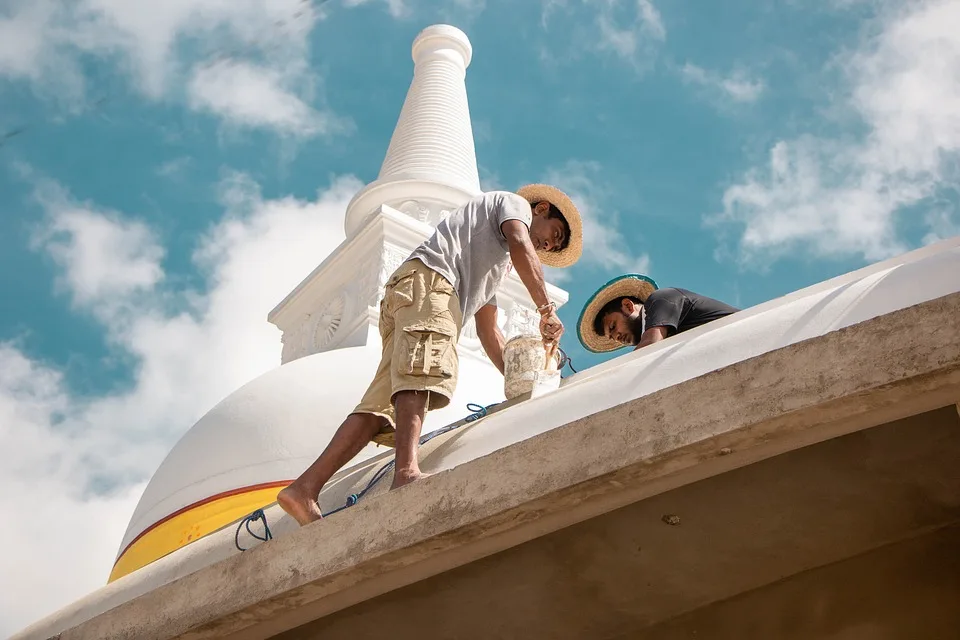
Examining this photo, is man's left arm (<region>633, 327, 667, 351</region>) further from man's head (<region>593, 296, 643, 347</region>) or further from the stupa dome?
the stupa dome

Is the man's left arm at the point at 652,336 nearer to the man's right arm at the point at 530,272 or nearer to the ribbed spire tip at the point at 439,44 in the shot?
the man's right arm at the point at 530,272

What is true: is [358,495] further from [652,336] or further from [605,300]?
[605,300]

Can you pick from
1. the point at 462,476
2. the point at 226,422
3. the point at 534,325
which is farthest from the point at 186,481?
the point at 462,476

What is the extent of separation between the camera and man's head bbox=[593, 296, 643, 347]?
244 inches

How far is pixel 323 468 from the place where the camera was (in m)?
4.35

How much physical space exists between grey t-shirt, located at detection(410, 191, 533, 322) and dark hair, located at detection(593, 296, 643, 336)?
1.48m

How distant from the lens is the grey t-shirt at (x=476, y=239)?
4.73 metres

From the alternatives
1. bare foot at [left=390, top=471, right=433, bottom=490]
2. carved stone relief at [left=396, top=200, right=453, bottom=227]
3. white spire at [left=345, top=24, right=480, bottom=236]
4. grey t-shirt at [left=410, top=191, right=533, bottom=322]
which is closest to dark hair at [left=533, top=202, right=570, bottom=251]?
grey t-shirt at [left=410, top=191, right=533, bottom=322]

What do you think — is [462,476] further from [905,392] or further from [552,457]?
[905,392]

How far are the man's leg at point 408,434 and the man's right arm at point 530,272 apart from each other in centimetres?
56

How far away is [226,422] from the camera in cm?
887

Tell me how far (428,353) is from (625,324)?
2.03 m

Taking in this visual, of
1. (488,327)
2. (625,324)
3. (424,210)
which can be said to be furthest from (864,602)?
(424,210)

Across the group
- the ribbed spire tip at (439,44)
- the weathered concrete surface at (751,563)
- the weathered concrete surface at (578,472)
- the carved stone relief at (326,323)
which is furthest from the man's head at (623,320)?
the ribbed spire tip at (439,44)
